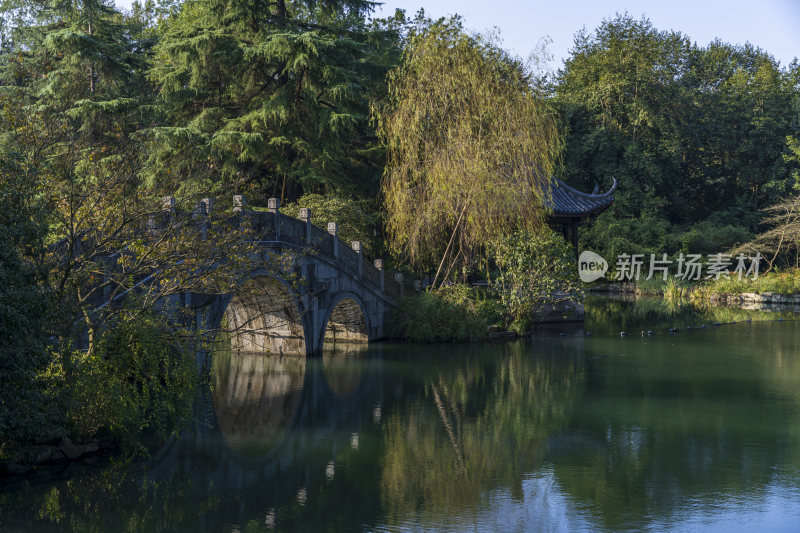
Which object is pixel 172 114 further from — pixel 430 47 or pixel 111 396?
pixel 111 396

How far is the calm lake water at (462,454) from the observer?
9258mm

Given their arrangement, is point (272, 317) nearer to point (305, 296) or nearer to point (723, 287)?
point (305, 296)

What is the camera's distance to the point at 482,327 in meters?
22.5

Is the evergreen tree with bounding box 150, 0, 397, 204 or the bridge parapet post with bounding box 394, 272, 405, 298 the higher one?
the evergreen tree with bounding box 150, 0, 397, 204

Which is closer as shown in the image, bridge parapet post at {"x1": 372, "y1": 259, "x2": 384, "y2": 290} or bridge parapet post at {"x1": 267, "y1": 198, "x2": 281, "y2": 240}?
bridge parapet post at {"x1": 267, "y1": 198, "x2": 281, "y2": 240}

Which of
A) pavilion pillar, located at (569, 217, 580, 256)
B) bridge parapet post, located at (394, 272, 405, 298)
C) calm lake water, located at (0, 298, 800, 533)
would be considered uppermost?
pavilion pillar, located at (569, 217, 580, 256)

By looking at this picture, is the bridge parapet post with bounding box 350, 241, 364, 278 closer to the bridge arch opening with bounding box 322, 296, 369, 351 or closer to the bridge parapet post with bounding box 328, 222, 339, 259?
the bridge arch opening with bounding box 322, 296, 369, 351

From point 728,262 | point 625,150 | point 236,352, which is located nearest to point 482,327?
point 236,352

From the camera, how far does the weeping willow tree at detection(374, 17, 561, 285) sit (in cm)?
2166

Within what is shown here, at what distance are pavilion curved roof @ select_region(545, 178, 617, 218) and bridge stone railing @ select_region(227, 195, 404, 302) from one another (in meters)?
7.45

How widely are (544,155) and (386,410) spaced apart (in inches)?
398

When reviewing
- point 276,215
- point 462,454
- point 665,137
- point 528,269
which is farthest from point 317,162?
point 665,137

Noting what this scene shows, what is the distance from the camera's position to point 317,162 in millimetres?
24531

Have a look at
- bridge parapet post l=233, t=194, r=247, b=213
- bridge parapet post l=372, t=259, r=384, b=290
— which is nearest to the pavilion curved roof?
bridge parapet post l=372, t=259, r=384, b=290
